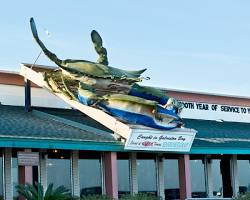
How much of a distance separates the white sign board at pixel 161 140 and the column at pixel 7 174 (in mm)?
4788

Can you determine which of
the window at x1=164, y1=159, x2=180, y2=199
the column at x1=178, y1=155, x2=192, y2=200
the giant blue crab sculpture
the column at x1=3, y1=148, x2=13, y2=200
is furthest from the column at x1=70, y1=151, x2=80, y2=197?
the window at x1=164, y1=159, x2=180, y2=199

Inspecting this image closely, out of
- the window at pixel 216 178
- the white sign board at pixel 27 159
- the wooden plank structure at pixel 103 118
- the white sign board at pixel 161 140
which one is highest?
the wooden plank structure at pixel 103 118

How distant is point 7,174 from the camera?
25.4 metres

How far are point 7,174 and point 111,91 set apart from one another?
20.4 ft

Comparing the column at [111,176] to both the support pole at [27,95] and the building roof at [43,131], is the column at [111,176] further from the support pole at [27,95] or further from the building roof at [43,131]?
the support pole at [27,95]

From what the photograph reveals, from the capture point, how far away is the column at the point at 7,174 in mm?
25281

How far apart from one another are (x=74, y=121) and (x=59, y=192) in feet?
24.8

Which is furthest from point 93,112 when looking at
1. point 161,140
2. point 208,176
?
point 208,176

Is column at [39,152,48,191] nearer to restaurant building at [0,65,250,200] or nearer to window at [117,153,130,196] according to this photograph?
restaurant building at [0,65,250,200]

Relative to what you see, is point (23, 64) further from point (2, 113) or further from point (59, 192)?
point (59, 192)

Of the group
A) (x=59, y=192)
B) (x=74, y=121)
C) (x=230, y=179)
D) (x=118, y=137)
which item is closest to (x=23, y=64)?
(x=74, y=121)

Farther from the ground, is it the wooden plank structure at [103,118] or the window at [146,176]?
the wooden plank structure at [103,118]

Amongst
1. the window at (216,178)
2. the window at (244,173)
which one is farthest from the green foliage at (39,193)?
the window at (244,173)

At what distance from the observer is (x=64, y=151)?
2773 centimetres
